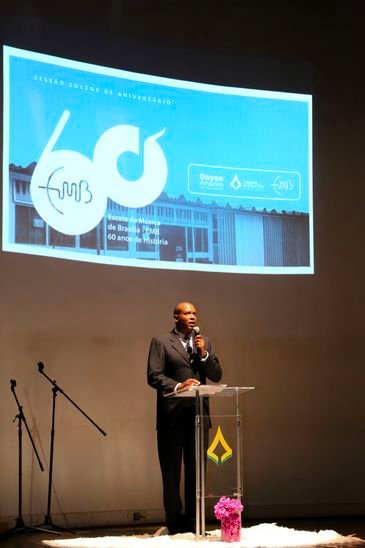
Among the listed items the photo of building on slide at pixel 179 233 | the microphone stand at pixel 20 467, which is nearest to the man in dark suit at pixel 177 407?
the microphone stand at pixel 20 467

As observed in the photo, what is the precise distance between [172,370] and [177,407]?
0.76 ft

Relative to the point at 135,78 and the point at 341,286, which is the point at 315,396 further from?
the point at 135,78

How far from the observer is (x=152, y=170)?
596cm

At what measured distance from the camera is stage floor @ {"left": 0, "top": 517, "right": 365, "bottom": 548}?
4.84 metres

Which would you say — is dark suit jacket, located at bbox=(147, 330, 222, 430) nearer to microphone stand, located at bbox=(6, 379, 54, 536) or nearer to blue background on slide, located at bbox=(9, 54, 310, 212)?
microphone stand, located at bbox=(6, 379, 54, 536)

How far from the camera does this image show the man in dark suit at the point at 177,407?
4684mm

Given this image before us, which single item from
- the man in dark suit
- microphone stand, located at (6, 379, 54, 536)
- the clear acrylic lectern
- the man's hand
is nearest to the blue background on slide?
the man in dark suit

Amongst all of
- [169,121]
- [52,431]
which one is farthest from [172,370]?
[169,121]

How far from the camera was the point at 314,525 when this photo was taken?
5.54 meters

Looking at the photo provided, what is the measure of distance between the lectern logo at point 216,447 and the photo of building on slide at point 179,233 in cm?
184

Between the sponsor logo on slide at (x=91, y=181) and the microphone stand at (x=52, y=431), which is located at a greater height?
the sponsor logo on slide at (x=91, y=181)

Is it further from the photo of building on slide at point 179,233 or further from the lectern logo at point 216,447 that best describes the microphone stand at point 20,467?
the lectern logo at point 216,447

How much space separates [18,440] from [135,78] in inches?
110

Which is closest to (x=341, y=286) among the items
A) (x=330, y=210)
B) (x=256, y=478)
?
(x=330, y=210)
